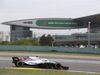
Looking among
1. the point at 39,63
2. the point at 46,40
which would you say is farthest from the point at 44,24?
the point at 39,63

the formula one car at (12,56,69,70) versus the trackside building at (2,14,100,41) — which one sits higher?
the trackside building at (2,14,100,41)

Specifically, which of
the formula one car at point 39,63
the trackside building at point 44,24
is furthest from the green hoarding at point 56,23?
the formula one car at point 39,63

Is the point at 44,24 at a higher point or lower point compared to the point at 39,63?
higher

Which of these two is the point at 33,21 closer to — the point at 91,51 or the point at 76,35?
the point at 76,35

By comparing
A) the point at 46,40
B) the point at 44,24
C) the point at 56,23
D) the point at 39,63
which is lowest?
the point at 39,63

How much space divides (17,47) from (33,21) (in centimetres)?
6612

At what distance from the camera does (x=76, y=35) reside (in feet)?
232

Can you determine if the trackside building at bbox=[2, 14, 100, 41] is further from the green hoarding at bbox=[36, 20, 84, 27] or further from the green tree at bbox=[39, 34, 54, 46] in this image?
the green tree at bbox=[39, 34, 54, 46]

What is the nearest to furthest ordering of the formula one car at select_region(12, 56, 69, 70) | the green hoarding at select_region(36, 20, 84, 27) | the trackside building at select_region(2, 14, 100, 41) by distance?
the formula one car at select_region(12, 56, 69, 70) < the trackside building at select_region(2, 14, 100, 41) < the green hoarding at select_region(36, 20, 84, 27)

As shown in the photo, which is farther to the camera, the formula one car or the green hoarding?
the green hoarding

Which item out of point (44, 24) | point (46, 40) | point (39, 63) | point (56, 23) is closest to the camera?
point (39, 63)

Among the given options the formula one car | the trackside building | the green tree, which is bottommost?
the formula one car

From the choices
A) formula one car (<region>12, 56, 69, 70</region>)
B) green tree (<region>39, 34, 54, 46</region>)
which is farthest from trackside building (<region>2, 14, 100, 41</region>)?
formula one car (<region>12, 56, 69, 70</region>)

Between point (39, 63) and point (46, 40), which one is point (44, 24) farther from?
point (39, 63)
